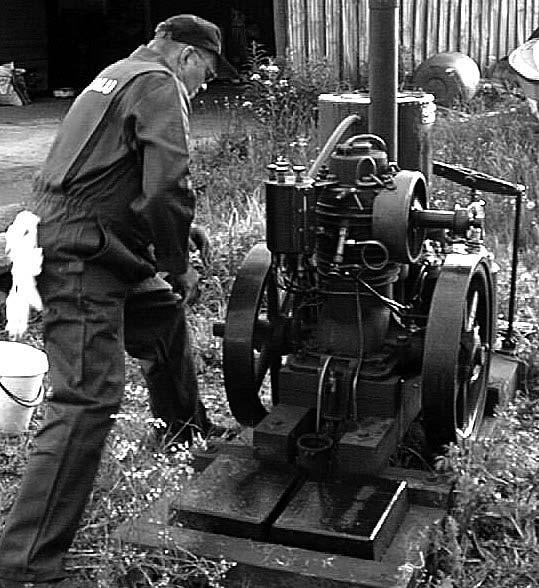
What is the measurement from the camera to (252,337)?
4242 millimetres

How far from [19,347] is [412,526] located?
2.03 m

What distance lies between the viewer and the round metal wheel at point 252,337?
426 cm

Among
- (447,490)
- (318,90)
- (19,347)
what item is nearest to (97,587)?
(447,490)

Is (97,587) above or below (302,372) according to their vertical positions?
below

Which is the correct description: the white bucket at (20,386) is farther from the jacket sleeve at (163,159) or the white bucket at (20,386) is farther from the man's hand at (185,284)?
the jacket sleeve at (163,159)

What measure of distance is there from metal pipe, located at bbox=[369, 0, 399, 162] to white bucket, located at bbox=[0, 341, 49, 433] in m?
1.63

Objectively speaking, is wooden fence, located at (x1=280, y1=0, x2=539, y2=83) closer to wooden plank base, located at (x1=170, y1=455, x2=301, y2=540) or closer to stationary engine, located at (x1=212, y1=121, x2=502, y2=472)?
stationary engine, located at (x1=212, y1=121, x2=502, y2=472)

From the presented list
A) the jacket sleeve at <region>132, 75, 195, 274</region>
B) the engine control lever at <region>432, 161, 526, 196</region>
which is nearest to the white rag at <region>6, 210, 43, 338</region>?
the jacket sleeve at <region>132, 75, 195, 274</region>

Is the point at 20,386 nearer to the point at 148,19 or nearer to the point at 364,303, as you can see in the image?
A: the point at 364,303

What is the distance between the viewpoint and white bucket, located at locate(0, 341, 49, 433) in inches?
179

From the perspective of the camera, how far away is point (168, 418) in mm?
4602

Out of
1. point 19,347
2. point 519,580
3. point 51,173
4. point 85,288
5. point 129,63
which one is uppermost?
point 129,63

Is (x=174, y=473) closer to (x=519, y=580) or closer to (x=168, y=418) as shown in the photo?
(x=168, y=418)

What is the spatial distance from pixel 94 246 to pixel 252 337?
79cm
